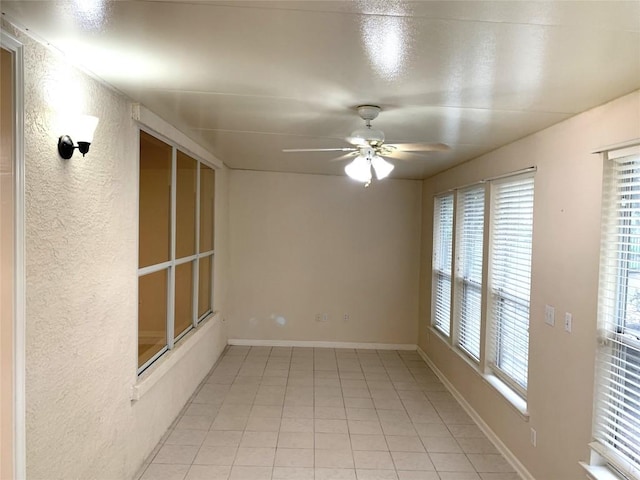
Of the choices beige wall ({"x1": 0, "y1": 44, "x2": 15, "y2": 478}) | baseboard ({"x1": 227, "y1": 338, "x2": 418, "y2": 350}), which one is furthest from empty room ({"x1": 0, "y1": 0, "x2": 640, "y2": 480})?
baseboard ({"x1": 227, "y1": 338, "x2": 418, "y2": 350})

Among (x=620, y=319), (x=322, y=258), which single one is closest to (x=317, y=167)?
(x=322, y=258)

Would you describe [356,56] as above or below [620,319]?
above

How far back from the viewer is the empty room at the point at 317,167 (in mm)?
1579

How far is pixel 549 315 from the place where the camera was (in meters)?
2.73

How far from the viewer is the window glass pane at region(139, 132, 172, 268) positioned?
9.98 feet

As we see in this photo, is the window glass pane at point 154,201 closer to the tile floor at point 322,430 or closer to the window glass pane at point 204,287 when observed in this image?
the window glass pane at point 204,287

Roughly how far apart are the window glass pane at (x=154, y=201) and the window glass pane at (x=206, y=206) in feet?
3.89

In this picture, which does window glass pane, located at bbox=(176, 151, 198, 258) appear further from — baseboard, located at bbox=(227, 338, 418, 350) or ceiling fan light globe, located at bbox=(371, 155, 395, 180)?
baseboard, located at bbox=(227, 338, 418, 350)

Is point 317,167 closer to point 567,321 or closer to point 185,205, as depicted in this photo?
point 185,205

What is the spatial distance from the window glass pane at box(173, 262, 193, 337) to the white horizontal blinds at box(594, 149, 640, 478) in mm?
3215

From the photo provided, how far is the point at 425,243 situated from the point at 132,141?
164 inches

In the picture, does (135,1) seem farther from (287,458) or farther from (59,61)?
(287,458)

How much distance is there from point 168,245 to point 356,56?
2406 millimetres

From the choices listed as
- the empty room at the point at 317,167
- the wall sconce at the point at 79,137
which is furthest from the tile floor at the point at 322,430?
the wall sconce at the point at 79,137
